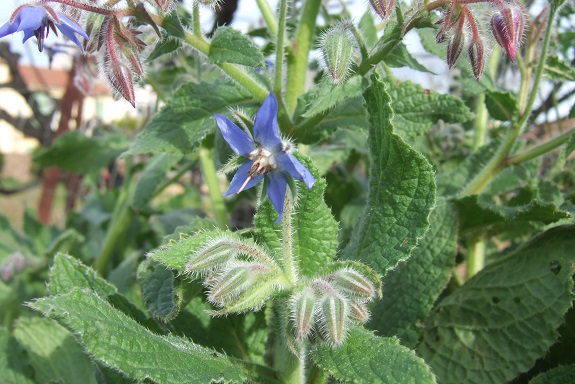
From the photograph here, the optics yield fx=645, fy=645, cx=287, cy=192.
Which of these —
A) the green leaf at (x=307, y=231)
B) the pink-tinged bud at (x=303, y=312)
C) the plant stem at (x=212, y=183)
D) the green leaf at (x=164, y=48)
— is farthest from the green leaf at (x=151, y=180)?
the pink-tinged bud at (x=303, y=312)

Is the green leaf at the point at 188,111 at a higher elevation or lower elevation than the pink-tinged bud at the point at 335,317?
higher

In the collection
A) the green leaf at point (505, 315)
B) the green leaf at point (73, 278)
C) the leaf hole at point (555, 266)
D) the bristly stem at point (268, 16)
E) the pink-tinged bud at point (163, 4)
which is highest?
the bristly stem at point (268, 16)

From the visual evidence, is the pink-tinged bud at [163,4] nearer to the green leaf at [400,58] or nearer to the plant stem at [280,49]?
the plant stem at [280,49]

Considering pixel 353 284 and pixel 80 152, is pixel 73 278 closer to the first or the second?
pixel 353 284

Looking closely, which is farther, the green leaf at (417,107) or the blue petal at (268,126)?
the green leaf at (417,107)

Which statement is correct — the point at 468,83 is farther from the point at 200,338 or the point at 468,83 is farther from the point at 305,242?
the point at 200,338

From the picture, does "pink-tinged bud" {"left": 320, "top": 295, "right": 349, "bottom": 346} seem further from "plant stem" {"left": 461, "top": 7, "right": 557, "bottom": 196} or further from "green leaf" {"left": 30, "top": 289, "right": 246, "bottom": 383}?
"plant stem" {"left": 461, "top": 7, "right": 557, "bottom": 196}

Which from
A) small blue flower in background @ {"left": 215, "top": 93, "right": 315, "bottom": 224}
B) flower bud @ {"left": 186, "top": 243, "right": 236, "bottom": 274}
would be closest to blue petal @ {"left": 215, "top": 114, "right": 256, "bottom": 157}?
small blue flower in background @ {"left": 215, "top": 93, "right": 315, "bottom": 224}
